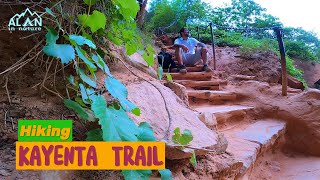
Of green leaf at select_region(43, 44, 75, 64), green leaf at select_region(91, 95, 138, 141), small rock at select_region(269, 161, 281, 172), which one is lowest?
small rock at select_region(269, 161, 281, 172)

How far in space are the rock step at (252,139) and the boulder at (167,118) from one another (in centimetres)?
38

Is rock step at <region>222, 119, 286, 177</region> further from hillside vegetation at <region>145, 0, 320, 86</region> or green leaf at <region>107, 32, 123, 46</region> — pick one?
hillside vegetation at <region>145, 0, 320, 86</region>

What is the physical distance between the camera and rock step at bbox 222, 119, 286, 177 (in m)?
1.98

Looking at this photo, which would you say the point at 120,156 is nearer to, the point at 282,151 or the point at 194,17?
the point at 282,151

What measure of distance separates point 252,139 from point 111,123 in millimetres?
2002

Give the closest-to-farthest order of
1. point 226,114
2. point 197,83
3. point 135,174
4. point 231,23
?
1. point 135,174
2. point 226,114
3. point 197,83
4. point 231,23

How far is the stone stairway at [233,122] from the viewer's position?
79.6 inches

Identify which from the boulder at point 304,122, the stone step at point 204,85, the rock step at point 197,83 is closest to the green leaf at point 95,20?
the boulder at point 304,122

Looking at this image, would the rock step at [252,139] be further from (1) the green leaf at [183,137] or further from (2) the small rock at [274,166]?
(1) the green leaf at [183,137]

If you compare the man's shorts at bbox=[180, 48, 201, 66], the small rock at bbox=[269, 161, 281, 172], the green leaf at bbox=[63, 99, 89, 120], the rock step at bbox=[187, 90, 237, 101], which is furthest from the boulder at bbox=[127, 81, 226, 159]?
the man's shorts at bbox=[180, 48, 201, 66]

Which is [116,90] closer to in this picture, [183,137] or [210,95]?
[183,137]

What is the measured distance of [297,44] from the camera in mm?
9336

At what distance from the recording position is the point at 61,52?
81 cm

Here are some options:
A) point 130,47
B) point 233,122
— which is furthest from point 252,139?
point 130,47
